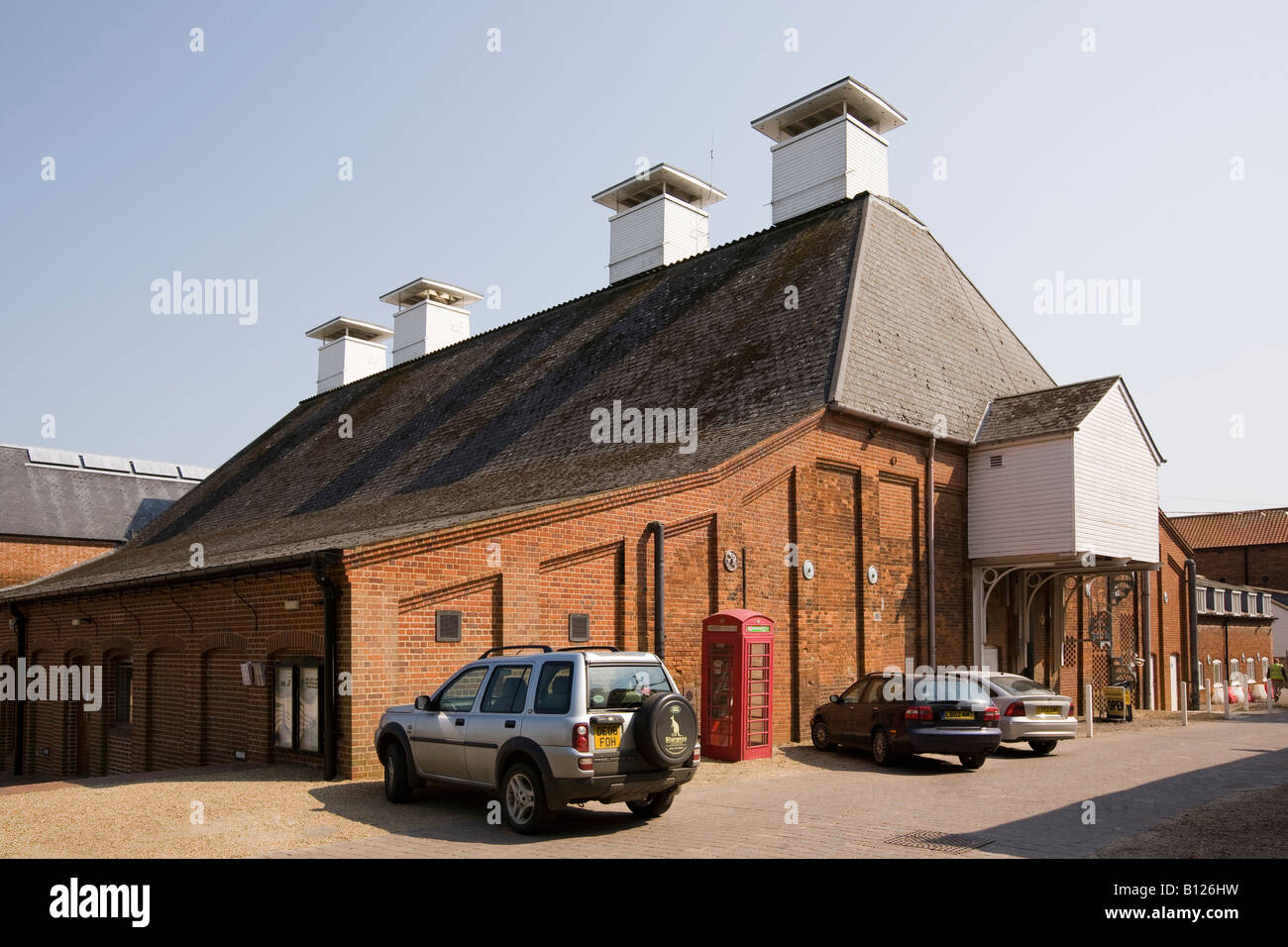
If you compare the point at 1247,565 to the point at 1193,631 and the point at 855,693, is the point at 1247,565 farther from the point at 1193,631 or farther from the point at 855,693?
the point at 855,693

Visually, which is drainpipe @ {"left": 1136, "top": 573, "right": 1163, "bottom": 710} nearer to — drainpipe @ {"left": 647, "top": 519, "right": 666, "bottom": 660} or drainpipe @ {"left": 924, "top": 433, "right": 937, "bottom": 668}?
drainpipe @ {"left": 924, "top": 433, "right": 937, "bottom": 668}

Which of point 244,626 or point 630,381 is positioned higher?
point 630,381

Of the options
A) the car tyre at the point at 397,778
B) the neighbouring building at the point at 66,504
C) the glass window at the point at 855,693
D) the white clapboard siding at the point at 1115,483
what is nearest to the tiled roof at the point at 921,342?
the white clapboard siding at the point at 1115,483

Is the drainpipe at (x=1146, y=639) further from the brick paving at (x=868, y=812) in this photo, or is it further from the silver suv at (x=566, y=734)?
the silver suv at (x=566, y=734)

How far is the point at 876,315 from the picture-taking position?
75.8ft

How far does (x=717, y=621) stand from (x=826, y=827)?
628cm

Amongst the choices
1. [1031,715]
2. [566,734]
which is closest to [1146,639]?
[1031,715]

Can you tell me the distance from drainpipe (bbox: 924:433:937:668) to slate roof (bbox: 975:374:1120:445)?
5.69 ft

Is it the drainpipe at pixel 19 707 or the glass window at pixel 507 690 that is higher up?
the glass window at pixel 507 690

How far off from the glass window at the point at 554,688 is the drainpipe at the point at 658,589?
21.5 feet

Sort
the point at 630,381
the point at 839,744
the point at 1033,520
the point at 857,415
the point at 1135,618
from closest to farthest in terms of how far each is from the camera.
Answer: the point at 839,744 < the point at 857,415 < the point at 1033,520 < the point at 630,381 < the point at 1135,618

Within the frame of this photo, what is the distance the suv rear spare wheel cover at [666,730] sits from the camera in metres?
10.5

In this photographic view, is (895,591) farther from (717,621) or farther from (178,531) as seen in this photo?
(178,531)

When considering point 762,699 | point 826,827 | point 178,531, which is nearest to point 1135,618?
point 762,699
